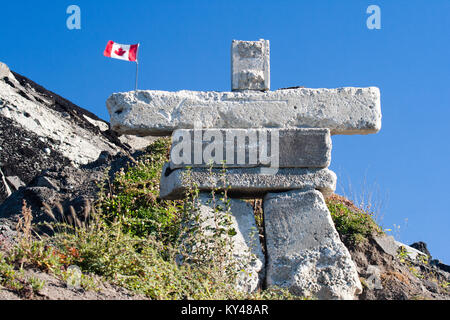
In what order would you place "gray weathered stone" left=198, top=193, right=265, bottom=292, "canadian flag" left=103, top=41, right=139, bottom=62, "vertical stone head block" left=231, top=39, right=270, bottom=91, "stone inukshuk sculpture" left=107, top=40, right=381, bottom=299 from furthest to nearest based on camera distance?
"canadian flag" left=103, top=41, right=139, bottom=62
"vertical stone head block" left=231, top=39, right=270, bottom=91
"stone inukshuk sculpture" left=107, top=40, right=381, bottom=299
"gray weathered stone" left=198, top=193, right=265, bottom=292

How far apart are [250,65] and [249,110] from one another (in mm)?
586

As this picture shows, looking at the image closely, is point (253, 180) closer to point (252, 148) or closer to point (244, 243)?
point (252, 148)

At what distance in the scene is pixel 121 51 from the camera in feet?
41.6

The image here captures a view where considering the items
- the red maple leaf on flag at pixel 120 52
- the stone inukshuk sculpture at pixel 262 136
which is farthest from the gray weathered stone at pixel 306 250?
the red maple leaf on flag at pixel 120 52

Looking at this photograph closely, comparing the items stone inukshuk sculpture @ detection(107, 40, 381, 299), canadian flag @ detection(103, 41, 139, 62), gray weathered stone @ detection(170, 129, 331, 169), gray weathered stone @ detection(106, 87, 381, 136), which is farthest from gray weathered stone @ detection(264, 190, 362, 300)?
canadian flag @ detection(103, 41, 139, 62)

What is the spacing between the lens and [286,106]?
6.65 metres

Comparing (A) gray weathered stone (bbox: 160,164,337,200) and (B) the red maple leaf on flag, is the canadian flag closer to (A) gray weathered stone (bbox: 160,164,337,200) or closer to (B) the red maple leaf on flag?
(B) the red maple leaf on flag

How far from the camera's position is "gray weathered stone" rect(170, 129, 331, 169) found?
6.52 m

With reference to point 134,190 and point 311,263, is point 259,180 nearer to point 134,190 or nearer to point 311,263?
point 311,263

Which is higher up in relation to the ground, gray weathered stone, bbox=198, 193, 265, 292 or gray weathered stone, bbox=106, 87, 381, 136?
gray weathered stone, bbox=106, 87, 381, 136

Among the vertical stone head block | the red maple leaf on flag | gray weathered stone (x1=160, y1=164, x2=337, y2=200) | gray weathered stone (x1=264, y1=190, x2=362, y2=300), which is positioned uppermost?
the red maple leaf on flag

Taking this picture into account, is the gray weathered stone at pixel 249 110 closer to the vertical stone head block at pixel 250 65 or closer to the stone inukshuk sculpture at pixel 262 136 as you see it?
the stone inukshuk sculpture at pixel 262 136

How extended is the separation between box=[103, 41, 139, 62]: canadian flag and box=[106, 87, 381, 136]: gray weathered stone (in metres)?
6.07

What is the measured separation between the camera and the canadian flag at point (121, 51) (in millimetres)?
12531
